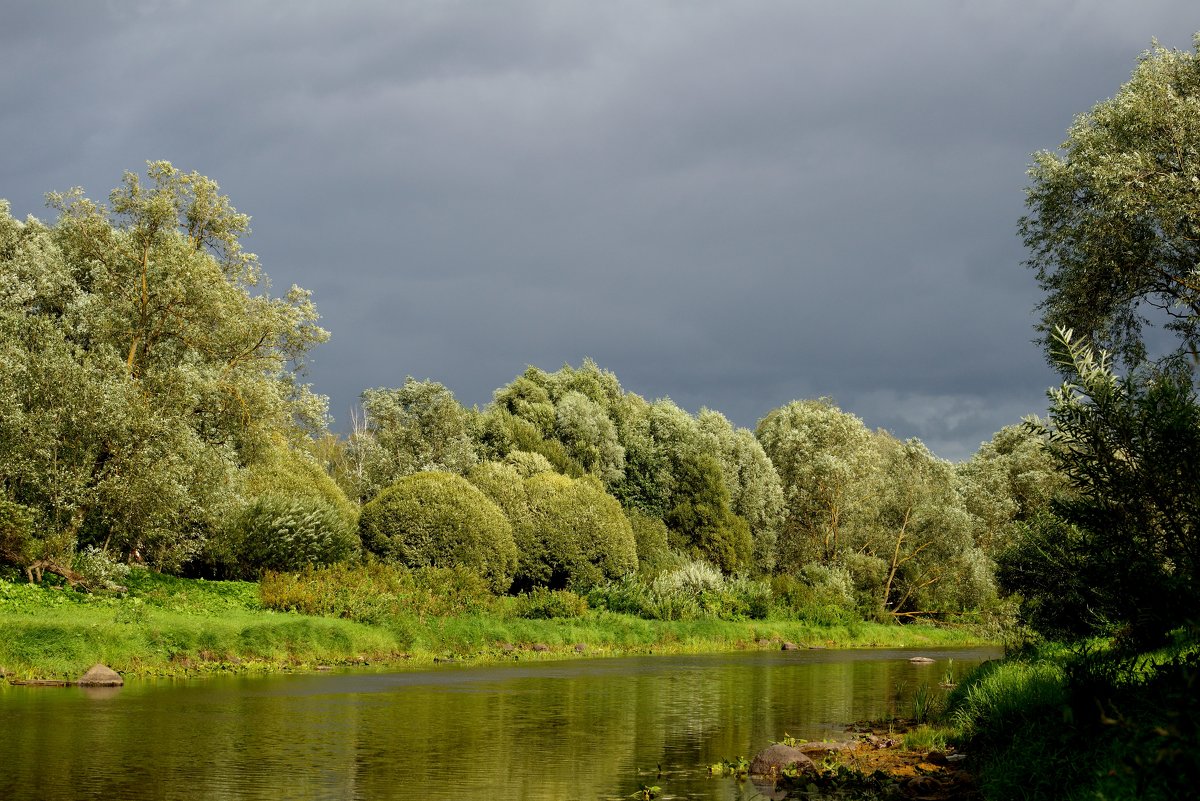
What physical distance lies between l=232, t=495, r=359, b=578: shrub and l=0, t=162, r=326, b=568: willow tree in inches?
61.2

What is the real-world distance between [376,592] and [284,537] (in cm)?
495

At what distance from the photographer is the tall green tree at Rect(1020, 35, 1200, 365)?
1057 inches

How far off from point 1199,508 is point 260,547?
36.8 m

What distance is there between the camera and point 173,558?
40219mm

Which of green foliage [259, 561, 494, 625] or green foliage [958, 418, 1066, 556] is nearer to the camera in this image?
green foliage [259, 561, 494, 625]

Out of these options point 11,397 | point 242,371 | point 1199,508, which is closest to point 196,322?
point 242,371

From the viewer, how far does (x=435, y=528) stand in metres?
45.5

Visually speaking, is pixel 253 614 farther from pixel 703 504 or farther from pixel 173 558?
pixel 703 504

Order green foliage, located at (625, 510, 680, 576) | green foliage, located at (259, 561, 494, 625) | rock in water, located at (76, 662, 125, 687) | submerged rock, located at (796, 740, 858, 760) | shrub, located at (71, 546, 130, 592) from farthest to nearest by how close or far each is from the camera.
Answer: green foliage, located at (625, 510, 680, 576) < green foliage, located at (259, 561, 494, 625) < shrub, located at (71, 546, 130, 592) < rock in water, located at (76, 662, 125, 687) < submerged rock, located at (796, 740, 858, 760)

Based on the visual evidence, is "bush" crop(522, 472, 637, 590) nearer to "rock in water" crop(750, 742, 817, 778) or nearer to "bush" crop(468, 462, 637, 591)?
"bush" crop(468, 462, 637, 591)

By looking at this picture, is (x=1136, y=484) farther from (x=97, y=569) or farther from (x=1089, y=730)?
(x=97, y=569)

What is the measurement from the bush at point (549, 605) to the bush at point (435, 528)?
1.44 meters

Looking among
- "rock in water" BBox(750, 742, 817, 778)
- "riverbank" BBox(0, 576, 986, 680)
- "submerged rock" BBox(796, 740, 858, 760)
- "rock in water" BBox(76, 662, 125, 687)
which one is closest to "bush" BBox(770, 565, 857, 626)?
"riverbank" BBox(0, 576, 986, 680)

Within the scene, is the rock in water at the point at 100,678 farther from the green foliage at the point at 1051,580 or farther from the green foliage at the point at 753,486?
the green foliage at the point at 753,486
